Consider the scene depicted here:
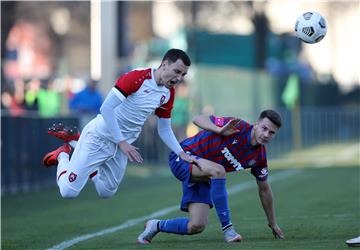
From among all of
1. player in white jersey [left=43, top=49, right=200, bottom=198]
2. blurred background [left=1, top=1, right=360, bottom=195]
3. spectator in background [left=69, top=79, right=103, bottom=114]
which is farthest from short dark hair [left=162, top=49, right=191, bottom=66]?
spectator in background [left=69, top=79, right=103, bottom=114]

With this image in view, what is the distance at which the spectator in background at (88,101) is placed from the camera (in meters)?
23.0

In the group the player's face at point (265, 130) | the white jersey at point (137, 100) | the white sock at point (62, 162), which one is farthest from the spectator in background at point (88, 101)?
the player's face at point (265, 130)

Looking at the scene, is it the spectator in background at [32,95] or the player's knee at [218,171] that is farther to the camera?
the spectator in background at [32,95]

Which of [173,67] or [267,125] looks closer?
[267,125]

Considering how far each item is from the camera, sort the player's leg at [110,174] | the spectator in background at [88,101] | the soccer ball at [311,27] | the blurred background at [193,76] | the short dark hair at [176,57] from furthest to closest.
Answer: the spectator in background at [88,101] < the blurred background at [193,76] < the soccer ball at [311,27] < the player's leg at [110,174] < the short dark hair at [176,57]

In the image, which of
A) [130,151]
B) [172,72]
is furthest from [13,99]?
[130,151]

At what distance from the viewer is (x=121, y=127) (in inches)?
426

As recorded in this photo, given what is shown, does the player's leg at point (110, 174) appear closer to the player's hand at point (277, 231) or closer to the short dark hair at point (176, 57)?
the short dark hair at point (176, 57)

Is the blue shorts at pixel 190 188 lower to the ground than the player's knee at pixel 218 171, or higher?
lower

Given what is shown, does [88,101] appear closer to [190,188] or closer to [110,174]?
[110,174]

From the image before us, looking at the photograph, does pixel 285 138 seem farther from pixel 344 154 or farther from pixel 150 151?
pixel 150 151

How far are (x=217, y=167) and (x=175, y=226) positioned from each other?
74cm

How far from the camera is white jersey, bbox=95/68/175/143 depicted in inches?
410

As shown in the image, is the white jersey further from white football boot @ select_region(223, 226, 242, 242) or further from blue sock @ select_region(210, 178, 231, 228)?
white football boot @ select_region(223, 226, 242, 242)
